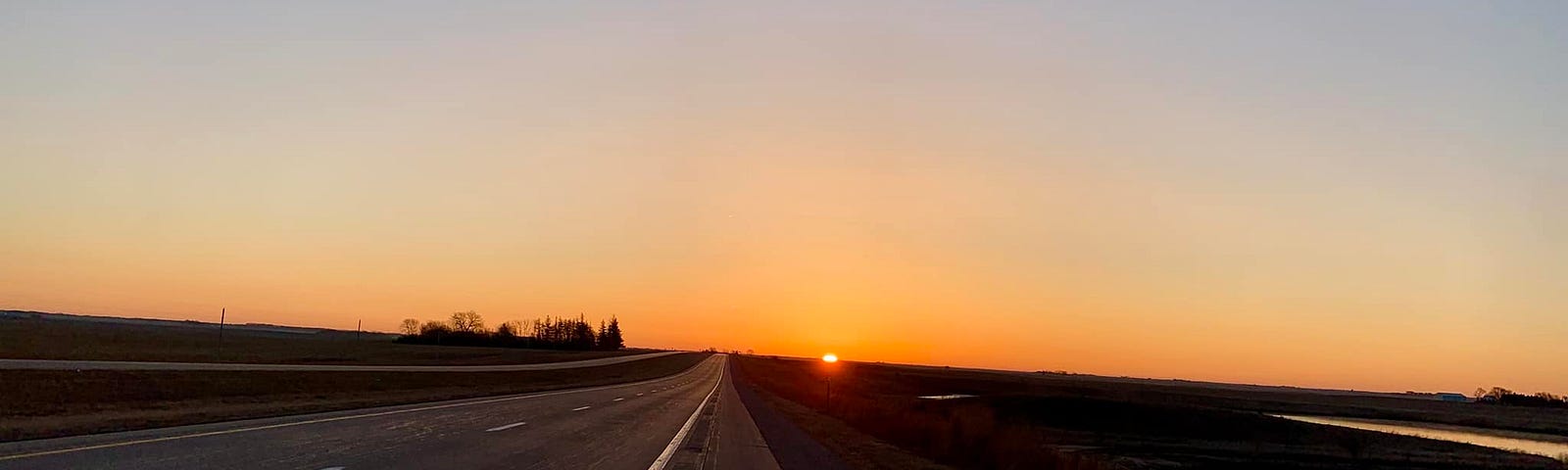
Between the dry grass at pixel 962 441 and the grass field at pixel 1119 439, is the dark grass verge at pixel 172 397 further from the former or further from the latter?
the grass field at pixel 1119 439

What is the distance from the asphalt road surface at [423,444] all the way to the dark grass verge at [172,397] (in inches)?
60.3

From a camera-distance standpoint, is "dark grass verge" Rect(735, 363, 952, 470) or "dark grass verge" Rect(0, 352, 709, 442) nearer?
"dark grass verge" Rect(0, 352, 709, 442)

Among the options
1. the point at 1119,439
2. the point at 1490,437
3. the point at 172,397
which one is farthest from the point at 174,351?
the point at 1490,437

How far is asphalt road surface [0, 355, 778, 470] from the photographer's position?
14906 millimetres

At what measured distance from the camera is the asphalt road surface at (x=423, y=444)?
14.9 metres

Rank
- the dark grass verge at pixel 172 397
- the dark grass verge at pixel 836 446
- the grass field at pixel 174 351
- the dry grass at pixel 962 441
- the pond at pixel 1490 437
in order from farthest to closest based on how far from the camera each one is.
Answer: the pond at pixel 1490 437 < the grass field at pixel 174 351 < the dry grass at pixel 962 441 < the dark grass verge at pixel 836 446 < the dark grass verge at pixel 172 397

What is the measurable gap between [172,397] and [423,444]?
1728cm

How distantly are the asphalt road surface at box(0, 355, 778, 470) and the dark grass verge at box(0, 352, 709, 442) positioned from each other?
153 centimetres

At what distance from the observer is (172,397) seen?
3136cm

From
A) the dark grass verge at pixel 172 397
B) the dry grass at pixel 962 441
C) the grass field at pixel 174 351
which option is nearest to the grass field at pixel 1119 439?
the dry grass at pixel 962 441

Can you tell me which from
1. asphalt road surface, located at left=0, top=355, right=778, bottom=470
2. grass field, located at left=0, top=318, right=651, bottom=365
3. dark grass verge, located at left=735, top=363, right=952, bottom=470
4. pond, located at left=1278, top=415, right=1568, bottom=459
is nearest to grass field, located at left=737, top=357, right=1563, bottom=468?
dark grass verge, located at left=735, top=363, right=952, bottom=470

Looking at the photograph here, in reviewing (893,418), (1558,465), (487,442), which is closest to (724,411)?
(893,418)

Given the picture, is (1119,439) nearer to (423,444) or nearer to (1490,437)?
(423,444)

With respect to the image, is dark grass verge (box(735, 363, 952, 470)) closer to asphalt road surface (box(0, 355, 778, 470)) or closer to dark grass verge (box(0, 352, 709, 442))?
asphalt road surface (box(0, 355, 778, 470))
